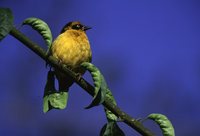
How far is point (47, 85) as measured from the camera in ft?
6.10

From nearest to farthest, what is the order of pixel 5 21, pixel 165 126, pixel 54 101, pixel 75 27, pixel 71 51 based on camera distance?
pixel 5 21
pixel 165 126
pixel 54 101
pixel 71 51
pixel 75 27

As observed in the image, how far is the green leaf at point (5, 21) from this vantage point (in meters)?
1.16

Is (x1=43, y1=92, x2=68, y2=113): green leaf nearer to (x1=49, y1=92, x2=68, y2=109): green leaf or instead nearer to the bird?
(x1=49, y1=92, x2=68, y2=109): green leaf

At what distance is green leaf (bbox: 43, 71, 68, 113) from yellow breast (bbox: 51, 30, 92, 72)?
3.99 feet

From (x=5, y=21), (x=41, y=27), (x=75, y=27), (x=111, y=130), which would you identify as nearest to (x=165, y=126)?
(x=111, y=130)

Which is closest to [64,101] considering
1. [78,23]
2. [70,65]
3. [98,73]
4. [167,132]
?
[98,73]

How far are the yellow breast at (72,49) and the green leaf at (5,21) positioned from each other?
5.83 ft

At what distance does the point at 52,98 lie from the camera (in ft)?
5.82

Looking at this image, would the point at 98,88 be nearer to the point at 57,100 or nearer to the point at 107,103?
the point at 107,103

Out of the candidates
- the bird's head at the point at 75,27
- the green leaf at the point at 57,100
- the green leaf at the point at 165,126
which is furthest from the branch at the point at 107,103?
the bird's head at the point at 75,27

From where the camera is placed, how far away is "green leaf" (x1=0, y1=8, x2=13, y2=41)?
3.82ft

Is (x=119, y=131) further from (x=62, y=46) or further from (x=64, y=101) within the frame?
(x=62, y=46)

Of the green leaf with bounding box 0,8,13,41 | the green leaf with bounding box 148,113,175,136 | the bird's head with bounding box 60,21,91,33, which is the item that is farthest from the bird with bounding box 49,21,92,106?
the green leaf with bounding box 0,8,13,41

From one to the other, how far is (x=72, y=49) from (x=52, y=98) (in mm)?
1705
